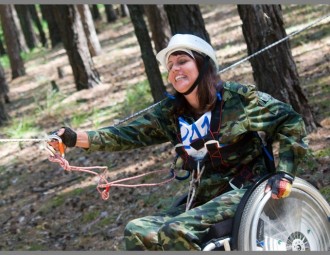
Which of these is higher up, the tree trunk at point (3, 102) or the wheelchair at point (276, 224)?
the tree trunk at point (3, 102)

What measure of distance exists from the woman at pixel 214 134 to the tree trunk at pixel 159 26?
772cm

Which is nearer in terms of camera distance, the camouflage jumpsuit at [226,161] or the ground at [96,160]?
the camouflage jumpsuit at [226,161]

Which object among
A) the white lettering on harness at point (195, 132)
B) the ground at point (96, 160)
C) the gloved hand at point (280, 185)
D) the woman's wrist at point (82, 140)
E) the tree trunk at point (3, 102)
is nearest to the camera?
the gloved hand at point (280, 185)

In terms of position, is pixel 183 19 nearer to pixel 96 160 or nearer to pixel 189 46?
pixel 96 160

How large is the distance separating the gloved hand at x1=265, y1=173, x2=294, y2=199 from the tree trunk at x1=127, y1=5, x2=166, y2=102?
20.1 ft

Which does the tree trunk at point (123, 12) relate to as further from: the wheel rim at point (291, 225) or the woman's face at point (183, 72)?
the wheel rim at point (291, 225)

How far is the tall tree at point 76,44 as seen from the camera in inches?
548

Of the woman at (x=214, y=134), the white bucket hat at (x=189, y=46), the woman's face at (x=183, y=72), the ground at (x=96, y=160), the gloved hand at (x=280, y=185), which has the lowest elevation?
the ground at (x=96, y=160)

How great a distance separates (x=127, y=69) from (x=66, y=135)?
36.7ft

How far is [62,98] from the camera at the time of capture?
14156 mm

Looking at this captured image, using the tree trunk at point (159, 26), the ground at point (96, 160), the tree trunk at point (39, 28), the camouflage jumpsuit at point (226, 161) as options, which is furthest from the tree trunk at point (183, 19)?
the tree trunk at point (39, 28)

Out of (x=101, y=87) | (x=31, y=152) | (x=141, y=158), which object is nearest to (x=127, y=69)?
(x=101, y=87)

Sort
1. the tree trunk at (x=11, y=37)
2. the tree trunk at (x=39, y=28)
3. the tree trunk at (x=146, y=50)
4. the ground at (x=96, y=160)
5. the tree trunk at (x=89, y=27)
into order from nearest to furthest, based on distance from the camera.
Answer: the ground at (x=96, y=160), the tree trunk at (x=146, y=50), the tree trunk at (x=89, y=27), the tree trunk at (x=11, y=37), the tree trunk at (x=39, y=28)

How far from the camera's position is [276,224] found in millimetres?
4117
